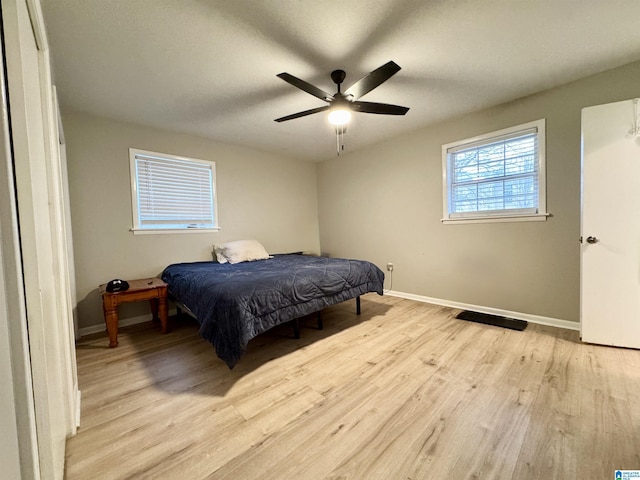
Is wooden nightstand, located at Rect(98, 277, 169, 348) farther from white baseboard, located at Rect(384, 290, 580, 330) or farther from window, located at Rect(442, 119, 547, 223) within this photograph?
window, located at Rect(442, 119, 547, 223)

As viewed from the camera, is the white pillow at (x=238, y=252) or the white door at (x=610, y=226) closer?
the white door at (x=610, y=226)

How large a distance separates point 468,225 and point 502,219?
36 centimetres

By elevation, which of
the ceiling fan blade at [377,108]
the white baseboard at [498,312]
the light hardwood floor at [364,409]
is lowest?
the light hardwood floor at [364,409]

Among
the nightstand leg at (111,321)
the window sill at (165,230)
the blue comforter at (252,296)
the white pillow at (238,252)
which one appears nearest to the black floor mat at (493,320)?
the blue comforter at (252,296)

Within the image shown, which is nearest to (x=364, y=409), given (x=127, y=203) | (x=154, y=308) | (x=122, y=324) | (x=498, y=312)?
(x=498, y=312)

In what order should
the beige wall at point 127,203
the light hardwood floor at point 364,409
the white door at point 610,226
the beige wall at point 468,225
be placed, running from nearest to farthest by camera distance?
the light hardwood floor at point 364,409 < the white door at point 610,226 < the beige wall at point 468,225 < the beige wall at point 127,203

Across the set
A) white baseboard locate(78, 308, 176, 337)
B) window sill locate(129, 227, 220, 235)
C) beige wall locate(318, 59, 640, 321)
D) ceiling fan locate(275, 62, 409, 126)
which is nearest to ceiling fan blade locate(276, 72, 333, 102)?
ceiling fan locate(275, 62, 409, 126)

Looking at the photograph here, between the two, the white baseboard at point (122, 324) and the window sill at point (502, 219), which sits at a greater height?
the window sill at point (502, 219)

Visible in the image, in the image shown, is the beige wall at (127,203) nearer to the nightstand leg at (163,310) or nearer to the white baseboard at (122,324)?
the white baseboard at (122,324)

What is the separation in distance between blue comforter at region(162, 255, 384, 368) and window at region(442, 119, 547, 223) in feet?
5.17

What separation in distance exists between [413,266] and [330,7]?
312 centimetres

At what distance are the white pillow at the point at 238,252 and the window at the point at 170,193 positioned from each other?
366mm

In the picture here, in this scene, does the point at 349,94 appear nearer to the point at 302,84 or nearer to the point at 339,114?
the point at 339,114

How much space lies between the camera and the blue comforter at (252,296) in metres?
1.80
